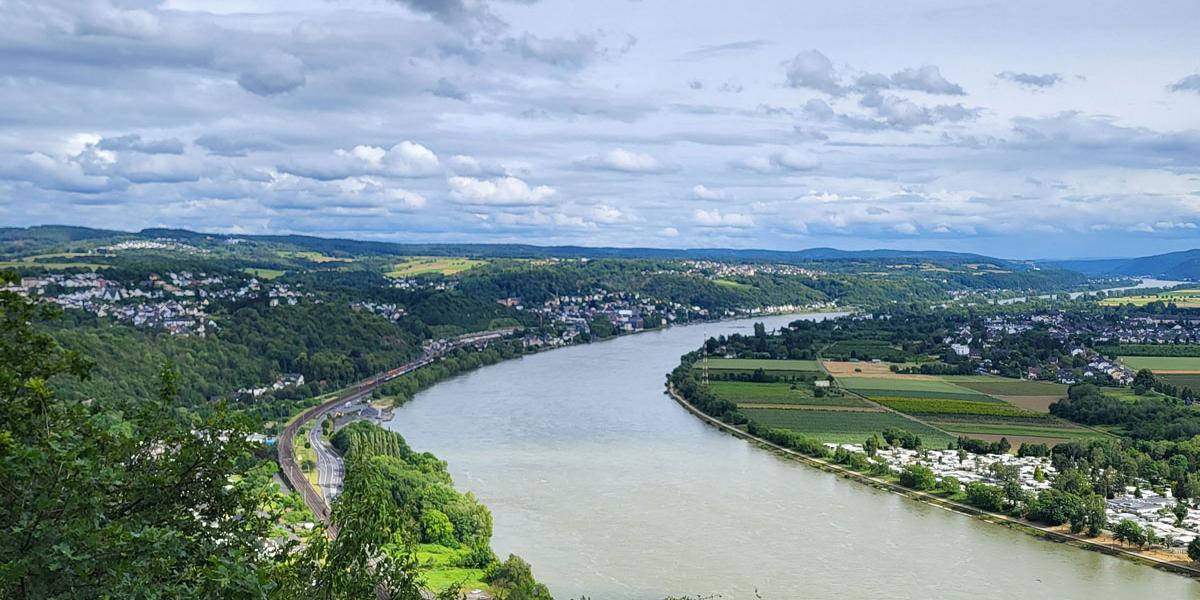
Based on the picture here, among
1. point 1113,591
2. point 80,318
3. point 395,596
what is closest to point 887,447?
point 1113,591

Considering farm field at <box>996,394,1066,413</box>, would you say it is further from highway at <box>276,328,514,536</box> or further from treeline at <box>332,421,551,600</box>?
highway at <box>276,328,514,536</box>

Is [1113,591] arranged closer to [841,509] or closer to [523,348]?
[841,509]

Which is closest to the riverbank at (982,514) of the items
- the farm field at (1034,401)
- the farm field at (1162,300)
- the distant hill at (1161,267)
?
the farm field at (1034,401)

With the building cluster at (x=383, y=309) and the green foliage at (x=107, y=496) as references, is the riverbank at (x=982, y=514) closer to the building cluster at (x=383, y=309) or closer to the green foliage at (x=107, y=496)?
the green foliage at (x=107, y=496)

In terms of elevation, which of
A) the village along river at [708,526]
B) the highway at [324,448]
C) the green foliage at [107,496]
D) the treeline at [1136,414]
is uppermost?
the green foliage at [107,496]

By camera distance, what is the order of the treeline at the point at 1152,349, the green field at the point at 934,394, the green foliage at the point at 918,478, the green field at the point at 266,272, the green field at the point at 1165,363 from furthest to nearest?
the green field at the point at 266,272 → the treeline at the point at 1152,349 → the green field at the point at 1165,363 → the green field at the point at 934,394 → the green foliage at the point at 918,478
